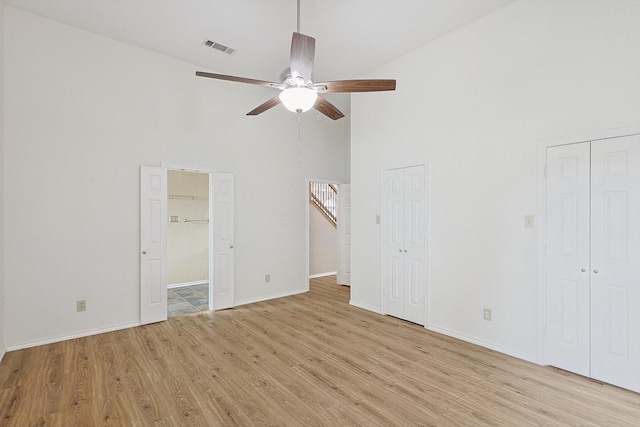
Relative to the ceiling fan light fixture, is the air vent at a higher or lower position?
higher

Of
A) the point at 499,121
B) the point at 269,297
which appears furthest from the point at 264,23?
the point at 269,297

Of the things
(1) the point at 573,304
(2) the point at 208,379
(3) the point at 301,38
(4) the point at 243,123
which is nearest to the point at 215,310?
(2) the point at 208,379

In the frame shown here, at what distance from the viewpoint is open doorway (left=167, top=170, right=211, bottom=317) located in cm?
651

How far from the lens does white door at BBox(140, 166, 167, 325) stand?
4199mm

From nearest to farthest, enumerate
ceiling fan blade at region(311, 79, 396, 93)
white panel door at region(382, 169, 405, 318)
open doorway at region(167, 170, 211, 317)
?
ceiling fan blade at region(311, 79, 396, 93)
white panel door at region(382, 169, 405, 318)
open doorway at region(167, 170, 211, 317)

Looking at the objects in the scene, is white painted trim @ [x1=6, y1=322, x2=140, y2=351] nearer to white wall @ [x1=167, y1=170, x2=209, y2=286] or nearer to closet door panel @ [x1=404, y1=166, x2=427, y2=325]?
white wall @ [x1=167, y1=170, x2=209, y2=286]

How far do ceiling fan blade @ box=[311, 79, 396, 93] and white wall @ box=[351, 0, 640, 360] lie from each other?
63.6 inches

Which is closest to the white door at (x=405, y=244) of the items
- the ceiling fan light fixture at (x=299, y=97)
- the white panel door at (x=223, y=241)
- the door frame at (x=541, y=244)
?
the door frame at (x=541, y=244)

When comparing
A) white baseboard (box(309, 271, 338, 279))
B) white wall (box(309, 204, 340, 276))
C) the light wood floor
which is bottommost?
white baseboard (box(309, 271, 338, 279))

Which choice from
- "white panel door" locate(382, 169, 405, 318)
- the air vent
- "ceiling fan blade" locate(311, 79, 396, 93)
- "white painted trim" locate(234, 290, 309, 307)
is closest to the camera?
"ceiling fan blade" locate(311, 79, 396, 93)

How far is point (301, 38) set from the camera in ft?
7.65

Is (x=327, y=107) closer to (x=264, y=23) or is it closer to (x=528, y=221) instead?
(x=264, y=23)

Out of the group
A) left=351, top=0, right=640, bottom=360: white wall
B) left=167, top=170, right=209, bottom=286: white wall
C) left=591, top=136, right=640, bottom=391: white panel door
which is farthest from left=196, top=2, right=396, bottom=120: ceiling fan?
→ left=167, top=170, right=209, bottom=286: white wall

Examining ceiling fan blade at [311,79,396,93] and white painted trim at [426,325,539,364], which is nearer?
ceiling fan blade at [311,79,396,93]
